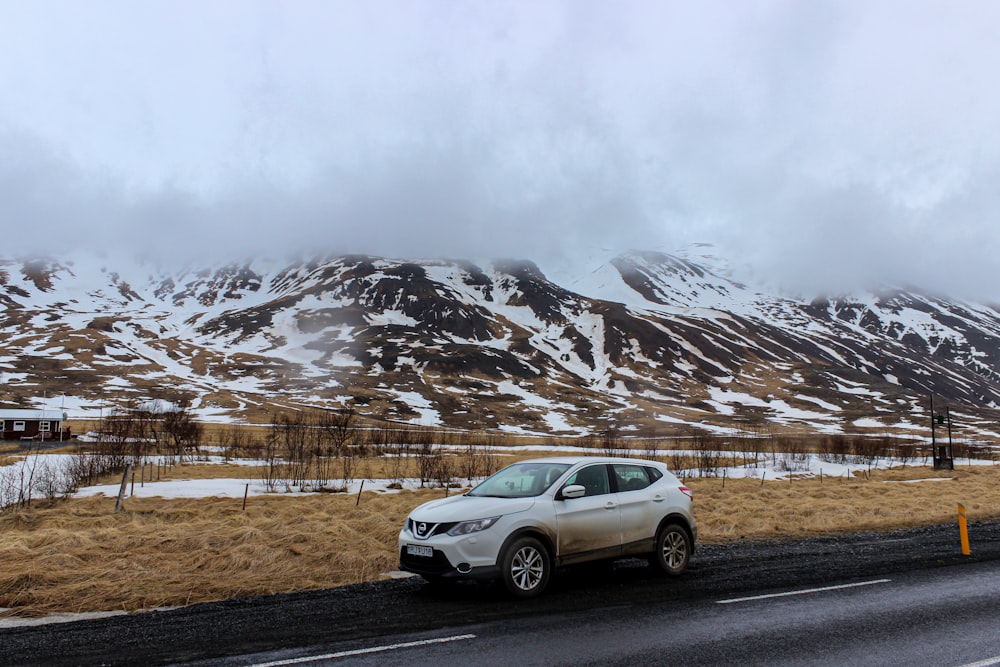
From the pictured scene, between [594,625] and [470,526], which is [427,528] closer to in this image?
[470,526]

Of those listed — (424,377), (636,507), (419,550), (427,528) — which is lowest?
(419,550)

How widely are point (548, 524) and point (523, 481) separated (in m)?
1.00

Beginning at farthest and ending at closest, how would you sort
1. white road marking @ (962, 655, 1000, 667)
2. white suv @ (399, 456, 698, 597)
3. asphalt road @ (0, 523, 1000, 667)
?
white suv @ (399, 456, 698, 597)
asphalt road @ (0, 523, 1000, 667)
white road marking @ (962, 655, 1000, 667)

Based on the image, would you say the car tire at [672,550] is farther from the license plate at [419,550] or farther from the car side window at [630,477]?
the license plate at [419,550]

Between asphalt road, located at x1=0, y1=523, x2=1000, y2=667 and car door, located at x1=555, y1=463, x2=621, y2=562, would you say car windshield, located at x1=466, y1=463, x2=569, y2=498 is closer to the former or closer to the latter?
car door, located at x1=555, y1=463, x2=621, y2=562

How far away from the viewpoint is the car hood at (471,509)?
383 inches

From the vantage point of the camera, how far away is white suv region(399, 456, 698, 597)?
954cm

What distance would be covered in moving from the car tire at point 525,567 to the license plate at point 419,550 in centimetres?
105

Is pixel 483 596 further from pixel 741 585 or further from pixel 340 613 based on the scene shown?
pixel 741 585

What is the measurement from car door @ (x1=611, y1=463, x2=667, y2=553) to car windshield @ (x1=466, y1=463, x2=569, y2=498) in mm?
1119

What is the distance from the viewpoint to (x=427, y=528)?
9.87 m

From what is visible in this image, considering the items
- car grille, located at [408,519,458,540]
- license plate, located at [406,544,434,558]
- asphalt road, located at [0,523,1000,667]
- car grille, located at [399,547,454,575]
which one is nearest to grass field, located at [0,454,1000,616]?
asphalt road, located at [0,523,1000,667]

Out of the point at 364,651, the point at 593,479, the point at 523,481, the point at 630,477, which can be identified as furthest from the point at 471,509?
the point at 630,477

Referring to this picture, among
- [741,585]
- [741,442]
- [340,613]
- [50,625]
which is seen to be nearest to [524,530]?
[340,613]
